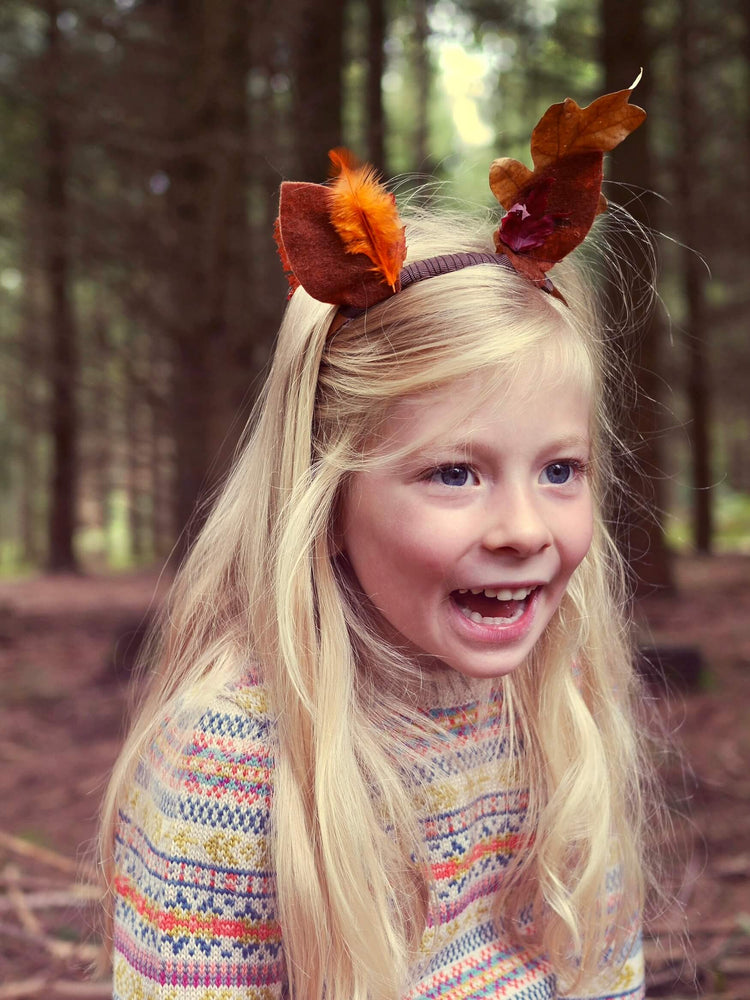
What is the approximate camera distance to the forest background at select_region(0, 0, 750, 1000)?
9.14ft

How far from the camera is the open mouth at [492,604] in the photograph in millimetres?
1412

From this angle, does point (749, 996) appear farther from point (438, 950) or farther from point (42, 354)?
point (42, 354)

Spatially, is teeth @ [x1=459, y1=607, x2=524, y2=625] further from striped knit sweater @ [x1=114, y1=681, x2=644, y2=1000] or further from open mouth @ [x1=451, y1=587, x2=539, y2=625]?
striped knit sweater @ [x1=114, y1=681, x2=644, y2=1000]

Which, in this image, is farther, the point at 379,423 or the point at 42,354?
the point at 42,354

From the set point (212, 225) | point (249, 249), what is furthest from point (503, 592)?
point (249, 249)

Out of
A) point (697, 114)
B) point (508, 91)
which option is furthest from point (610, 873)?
point (697, 114)

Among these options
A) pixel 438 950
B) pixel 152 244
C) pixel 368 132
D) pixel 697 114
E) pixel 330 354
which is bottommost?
pixel 438 950

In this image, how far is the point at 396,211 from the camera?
1.45 metres

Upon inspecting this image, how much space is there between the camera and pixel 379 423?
143 centimetres

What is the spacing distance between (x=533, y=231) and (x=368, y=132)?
445 cm

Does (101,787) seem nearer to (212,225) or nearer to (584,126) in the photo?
(212,225)

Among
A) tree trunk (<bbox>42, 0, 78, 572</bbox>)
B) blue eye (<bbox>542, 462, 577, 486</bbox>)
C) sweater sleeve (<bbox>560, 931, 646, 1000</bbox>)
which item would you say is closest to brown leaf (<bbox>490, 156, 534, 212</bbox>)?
blue eye (<bbox>542, 462, 577, 486</bbox>)

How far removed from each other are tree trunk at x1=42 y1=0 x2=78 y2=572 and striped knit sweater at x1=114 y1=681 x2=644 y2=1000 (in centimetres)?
425

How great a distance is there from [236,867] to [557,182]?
1.15m
